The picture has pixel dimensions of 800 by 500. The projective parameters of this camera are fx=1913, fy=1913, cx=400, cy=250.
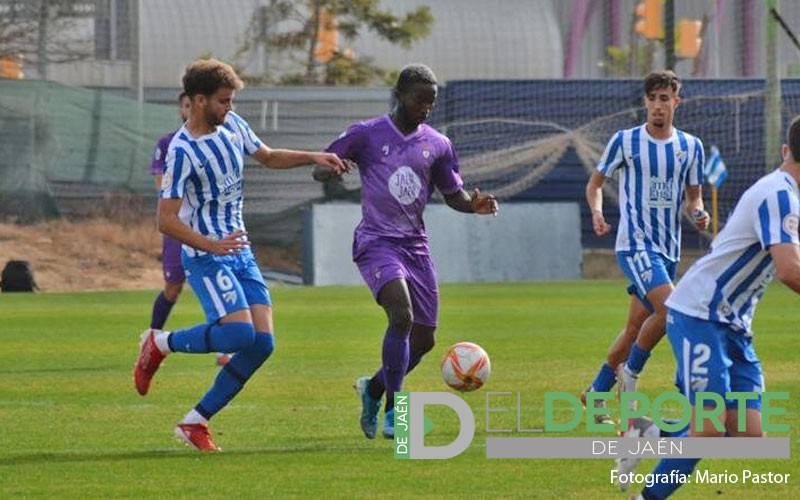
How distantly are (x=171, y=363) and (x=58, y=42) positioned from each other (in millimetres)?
21459

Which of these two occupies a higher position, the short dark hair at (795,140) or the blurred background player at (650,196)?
the short dark hair at (795,140)

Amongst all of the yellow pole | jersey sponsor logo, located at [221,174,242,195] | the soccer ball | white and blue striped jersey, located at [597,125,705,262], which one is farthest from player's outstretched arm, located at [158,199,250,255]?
the yellow pole

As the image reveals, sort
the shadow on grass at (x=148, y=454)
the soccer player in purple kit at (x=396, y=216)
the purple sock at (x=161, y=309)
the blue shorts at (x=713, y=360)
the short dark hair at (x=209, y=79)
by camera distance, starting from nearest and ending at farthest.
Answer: the blue shorts at (x=713, y=360) < the shadow on grass at (x=148, y=454) < the short dark hair at (x=209, y=79) < the soccer player in purple kit at (x=396, y=216) < the purple sock at (x=161, y=309)

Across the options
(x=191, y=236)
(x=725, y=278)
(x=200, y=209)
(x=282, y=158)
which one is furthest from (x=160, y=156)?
(x=725, y=278)

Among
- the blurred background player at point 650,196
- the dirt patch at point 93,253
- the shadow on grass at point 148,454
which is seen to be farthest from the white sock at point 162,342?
the dirt patch at point 93,253

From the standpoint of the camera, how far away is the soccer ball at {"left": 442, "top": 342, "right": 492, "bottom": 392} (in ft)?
37.2

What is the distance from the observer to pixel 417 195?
11.3 m

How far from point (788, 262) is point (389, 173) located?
397cm

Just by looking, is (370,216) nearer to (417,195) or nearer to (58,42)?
(417,195)

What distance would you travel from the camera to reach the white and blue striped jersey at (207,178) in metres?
10.5

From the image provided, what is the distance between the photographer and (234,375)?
10617 mm

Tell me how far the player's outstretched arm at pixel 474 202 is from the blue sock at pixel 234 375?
1.64 m

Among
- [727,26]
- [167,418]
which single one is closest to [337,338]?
[167,418]

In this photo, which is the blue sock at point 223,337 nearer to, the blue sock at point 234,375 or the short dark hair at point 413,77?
the blue sock at point 234,375
